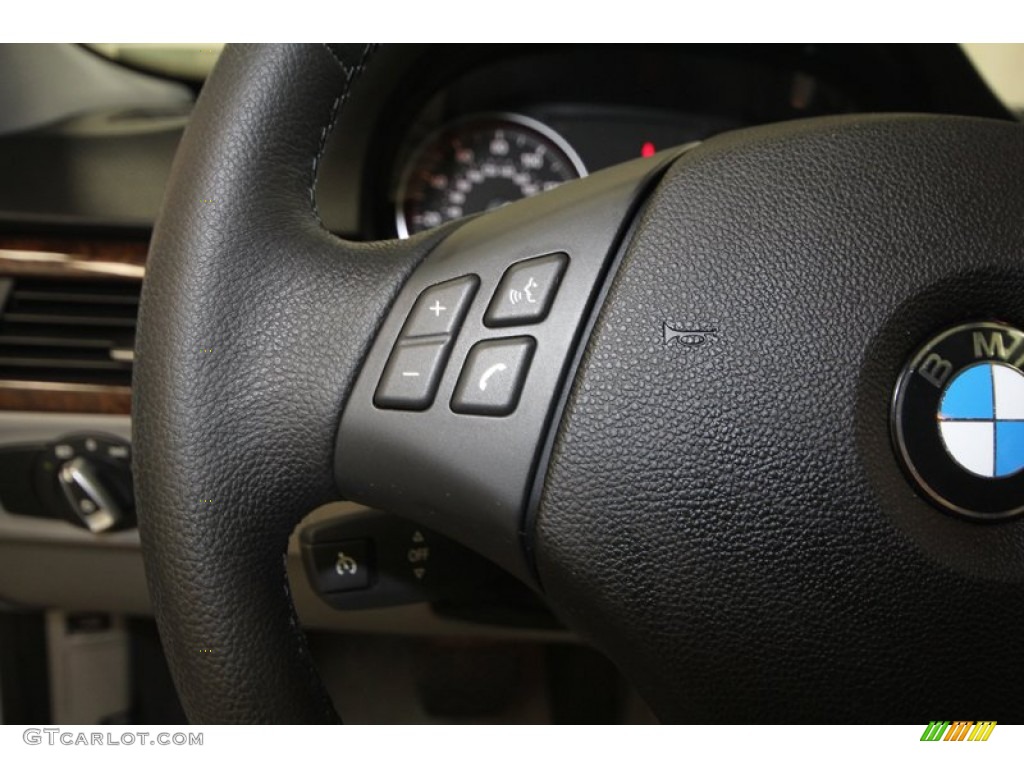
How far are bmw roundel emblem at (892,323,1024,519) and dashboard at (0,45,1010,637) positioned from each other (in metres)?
0.36

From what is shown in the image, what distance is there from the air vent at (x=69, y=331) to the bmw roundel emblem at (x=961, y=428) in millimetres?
633

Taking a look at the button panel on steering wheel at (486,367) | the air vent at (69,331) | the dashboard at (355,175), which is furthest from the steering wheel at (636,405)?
the air vent at (69,331)

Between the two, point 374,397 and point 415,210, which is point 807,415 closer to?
point 374,397

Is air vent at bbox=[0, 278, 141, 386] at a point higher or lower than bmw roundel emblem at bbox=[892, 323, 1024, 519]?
higher

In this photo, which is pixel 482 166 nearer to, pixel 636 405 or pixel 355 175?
pixel 355 175

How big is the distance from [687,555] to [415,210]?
547 mm

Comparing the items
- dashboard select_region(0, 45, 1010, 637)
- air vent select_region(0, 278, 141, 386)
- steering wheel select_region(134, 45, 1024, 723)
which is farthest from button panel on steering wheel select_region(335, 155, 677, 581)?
air vent select_region(0, 278, 141, 386)

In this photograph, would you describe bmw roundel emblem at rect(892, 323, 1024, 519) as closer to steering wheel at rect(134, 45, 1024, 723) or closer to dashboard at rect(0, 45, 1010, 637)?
steering wheel at rect(134, 45, 1024, 723)

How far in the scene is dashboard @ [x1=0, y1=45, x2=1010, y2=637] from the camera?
75cm

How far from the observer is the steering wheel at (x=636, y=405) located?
1.40 ft

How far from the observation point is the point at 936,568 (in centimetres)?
42

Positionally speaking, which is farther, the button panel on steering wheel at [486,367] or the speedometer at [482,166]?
the speedometer at [482,166]
